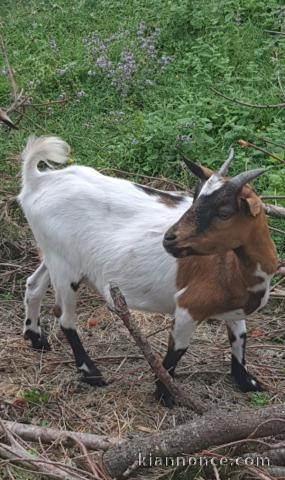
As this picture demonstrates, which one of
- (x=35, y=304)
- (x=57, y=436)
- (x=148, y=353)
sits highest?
(x=148, y=353)

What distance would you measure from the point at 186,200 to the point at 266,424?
1.45 meters

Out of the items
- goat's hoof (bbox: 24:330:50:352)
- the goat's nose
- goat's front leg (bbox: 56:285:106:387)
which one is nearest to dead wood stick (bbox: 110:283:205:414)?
the goat's nose

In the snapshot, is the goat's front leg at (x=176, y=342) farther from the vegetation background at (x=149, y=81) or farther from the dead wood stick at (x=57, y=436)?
the vegetation background at (x=149, y=81)

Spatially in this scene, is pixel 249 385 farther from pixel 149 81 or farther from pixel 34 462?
pixel 149 81

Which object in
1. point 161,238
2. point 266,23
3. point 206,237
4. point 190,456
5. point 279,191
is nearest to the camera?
point 190,456

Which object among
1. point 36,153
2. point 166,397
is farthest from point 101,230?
point 166,397

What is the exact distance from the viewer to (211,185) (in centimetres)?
400

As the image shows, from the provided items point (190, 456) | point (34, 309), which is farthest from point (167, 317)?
point (190, 456)

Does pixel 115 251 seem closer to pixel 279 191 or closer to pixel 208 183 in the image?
pixel 208 183

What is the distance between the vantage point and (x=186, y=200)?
15.4 ft

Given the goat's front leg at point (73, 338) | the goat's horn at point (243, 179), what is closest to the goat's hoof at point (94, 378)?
the goat's front leg at point (73, 338)

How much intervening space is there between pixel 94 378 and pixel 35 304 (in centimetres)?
61

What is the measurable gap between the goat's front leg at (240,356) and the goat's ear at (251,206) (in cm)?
88

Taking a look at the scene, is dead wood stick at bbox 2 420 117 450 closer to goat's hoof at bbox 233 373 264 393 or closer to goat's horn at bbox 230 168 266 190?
goat's hoof at bbox 233 373 264 393
